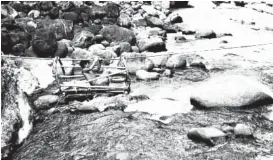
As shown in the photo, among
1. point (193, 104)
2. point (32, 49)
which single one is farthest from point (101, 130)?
point (32, 49)

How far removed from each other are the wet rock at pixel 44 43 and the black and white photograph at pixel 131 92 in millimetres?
32

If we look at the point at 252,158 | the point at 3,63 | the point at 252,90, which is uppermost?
the point at 3,63

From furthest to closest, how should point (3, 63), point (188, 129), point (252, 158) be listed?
point (3, 63) → point (188, 129) → point (252, 158)

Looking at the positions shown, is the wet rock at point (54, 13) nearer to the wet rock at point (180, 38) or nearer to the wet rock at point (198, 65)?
the wet rock at point (180, 38)

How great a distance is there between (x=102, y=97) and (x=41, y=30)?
4.06 metres

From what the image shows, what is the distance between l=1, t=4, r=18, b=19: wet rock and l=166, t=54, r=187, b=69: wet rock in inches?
253

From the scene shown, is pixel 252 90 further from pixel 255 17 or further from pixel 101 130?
pixel 255 17

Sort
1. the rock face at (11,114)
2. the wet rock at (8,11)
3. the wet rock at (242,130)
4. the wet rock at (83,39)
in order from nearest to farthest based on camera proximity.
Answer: the rock face at (11,114)
the wet rock at (242,130)
the wet rock at (83,39)
the wet rock at (8,11)

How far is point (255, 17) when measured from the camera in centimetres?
1427

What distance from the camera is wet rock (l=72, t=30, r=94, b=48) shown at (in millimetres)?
11414

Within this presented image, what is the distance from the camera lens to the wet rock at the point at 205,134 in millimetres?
5922

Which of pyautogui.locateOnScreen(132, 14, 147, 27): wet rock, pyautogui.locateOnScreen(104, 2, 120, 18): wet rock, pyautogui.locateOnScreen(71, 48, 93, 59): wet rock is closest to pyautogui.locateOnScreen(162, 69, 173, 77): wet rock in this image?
pyautogui.locateOnScreen(71, 48, 93, 59): wet rock

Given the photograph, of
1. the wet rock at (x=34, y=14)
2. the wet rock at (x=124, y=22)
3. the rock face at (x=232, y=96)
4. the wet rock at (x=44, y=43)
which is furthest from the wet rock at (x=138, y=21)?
the rock face at (x=232, y=96)

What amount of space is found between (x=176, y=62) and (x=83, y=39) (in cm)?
364
